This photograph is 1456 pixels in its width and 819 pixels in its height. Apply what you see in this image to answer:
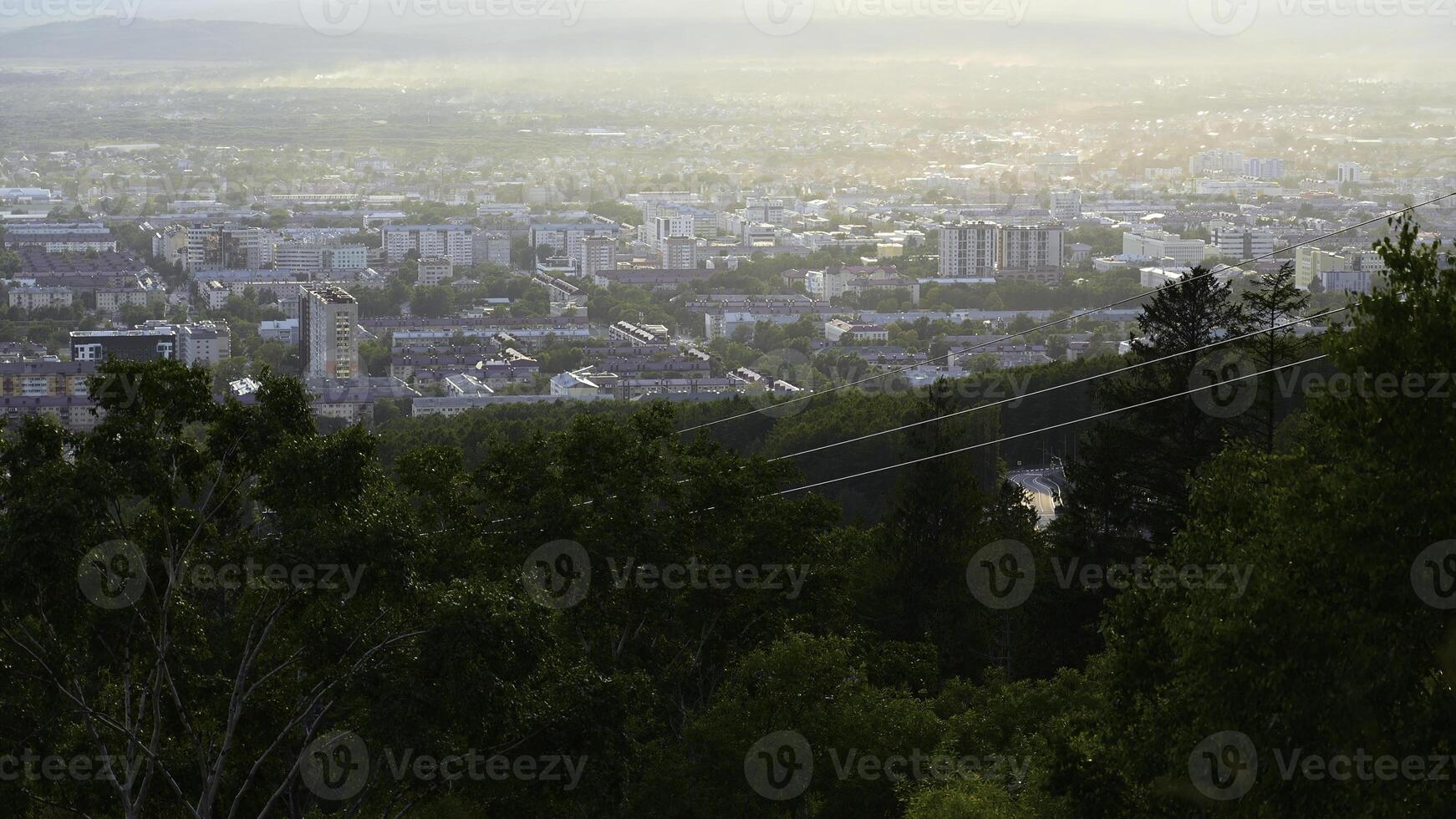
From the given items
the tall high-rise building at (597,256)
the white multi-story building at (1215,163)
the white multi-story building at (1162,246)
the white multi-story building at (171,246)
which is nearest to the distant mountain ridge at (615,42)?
the white multi-story building at (1215,163)

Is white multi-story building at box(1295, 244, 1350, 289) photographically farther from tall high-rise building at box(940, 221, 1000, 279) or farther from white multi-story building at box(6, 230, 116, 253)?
white multi-story building at box(6, 230, 116, 253)

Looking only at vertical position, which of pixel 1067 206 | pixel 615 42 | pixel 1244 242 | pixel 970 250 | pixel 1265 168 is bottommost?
pixel 970 250

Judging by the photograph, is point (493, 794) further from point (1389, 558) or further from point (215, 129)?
point (215, 129)

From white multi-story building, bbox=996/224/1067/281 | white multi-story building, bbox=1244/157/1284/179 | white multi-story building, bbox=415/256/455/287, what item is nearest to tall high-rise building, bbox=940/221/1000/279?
white multi-story building, bbox=996/224/1067/281

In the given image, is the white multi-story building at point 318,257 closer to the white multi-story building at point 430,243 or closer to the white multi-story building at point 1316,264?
the white multi-story building at point 430,243

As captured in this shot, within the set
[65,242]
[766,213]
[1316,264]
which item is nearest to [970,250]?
[766,213]

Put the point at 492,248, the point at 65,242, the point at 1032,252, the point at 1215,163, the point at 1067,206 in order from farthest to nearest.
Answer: the point at 1215,163 < the point at 1067,206 < the point at 492,248 < the point at 65,242 < the point at 1032,252

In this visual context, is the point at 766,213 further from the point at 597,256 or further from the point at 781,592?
the point at 781,592

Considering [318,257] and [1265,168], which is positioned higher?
[1265,168]
